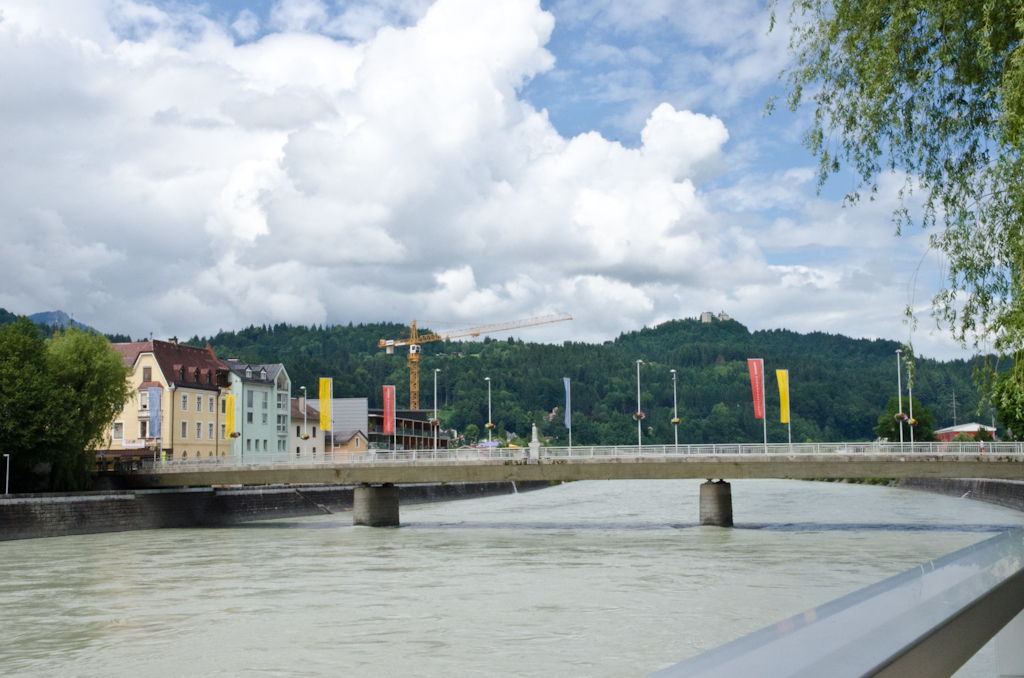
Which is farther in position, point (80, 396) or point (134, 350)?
point (134, 350)

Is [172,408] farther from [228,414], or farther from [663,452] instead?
[663,452]

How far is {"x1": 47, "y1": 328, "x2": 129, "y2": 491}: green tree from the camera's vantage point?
202 feet

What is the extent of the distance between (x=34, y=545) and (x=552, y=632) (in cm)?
3663

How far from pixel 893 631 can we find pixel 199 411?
9671 centimetres

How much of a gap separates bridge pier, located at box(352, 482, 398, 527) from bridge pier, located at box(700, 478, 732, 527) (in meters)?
20.4

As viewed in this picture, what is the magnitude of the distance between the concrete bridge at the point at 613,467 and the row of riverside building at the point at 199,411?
27.9 feet

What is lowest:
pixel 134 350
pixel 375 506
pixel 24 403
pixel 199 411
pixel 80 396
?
pixel 375 506

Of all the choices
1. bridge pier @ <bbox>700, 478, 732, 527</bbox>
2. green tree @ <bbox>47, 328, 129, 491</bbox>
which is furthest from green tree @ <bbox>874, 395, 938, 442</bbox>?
green tree @ <bbox>47, 328, 129, 491</bbox>

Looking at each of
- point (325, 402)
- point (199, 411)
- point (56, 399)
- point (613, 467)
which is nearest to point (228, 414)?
point (199, 411)

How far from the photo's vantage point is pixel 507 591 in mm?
29109

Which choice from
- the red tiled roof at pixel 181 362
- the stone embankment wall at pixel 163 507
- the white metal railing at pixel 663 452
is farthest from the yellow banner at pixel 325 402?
the red tiled roof at pixel 181 362

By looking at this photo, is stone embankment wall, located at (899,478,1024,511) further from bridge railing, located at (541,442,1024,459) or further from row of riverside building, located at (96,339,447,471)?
row of riverside building, located at (96,339,447,471)

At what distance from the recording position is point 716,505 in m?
58.4

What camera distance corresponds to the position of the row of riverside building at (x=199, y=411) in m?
87.2
